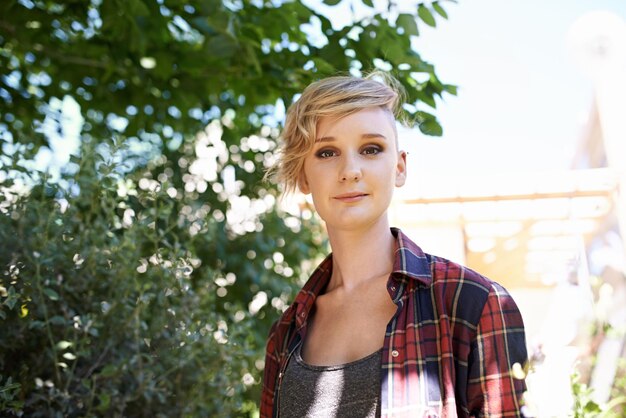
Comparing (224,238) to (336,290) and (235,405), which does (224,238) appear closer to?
(235,405)

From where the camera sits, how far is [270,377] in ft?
5.92

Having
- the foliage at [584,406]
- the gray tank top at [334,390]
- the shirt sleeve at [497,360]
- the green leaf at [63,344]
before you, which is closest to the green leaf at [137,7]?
the green leaf at [63,344]

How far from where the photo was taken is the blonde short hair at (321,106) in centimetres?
164

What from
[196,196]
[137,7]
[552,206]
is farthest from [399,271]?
[552,206]

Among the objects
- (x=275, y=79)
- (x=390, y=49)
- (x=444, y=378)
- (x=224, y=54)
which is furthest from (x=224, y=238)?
(x=444, y=378)

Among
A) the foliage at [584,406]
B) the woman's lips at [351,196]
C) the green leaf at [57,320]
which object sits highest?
the woman's lips at [351,196]

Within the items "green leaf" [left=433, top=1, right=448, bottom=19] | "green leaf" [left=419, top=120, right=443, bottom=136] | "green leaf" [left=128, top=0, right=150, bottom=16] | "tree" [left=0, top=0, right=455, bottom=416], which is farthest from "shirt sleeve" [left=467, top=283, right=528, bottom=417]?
"green leaf" [left=128, top=0, right=150, bottom=16]

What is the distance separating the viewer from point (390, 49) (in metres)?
2.28

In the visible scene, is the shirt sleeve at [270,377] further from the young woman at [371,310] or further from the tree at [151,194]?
the tree at [151,194]

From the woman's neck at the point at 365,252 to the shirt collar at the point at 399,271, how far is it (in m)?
0.04

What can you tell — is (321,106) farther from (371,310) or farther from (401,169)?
(371,310)

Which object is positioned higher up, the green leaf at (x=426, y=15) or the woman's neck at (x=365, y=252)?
the green leaf at (x=426, y=15)

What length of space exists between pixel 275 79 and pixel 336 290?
1.19 meters

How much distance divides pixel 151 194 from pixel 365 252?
825 millimetres
